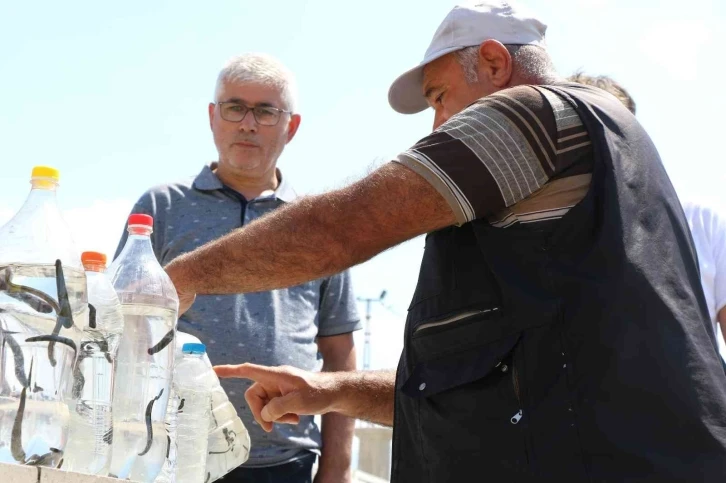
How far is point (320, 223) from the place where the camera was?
91.6 inches

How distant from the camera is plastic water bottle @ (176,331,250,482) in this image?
107 inches

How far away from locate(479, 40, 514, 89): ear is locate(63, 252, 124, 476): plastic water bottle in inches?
50.9

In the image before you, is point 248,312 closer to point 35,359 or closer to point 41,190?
point 41,190

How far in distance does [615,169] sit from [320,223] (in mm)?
711

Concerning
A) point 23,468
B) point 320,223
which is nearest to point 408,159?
point 320,223

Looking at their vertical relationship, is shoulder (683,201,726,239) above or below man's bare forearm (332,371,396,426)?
above

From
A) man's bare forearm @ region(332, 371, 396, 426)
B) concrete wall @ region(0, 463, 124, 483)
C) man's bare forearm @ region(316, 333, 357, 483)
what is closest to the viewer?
concrete wall @ region(0, 463, 124, 483)

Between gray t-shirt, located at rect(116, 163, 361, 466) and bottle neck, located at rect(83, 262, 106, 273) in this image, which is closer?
bottle neck, located at rect(83, 262, 106, 273)

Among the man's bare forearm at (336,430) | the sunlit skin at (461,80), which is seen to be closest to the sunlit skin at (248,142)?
the man's bare forearm at (336,430)

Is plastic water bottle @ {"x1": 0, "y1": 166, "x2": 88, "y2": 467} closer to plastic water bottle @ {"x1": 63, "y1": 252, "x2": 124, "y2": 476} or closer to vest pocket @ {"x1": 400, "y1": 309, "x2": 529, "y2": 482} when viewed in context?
plastic water bottle @ {"x1": 63, "y1": 252, "x2": 124, "y2": 476}

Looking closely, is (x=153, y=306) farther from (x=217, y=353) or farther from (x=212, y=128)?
(x=212, y=128)

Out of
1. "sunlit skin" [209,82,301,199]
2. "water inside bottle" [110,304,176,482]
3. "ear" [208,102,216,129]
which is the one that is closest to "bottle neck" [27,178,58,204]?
"water inside bottle" [110,304,176,482]

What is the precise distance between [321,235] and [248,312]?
171 cm

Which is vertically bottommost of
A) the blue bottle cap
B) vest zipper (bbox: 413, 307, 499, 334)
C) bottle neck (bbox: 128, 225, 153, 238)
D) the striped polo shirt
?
the blue bottle cap
